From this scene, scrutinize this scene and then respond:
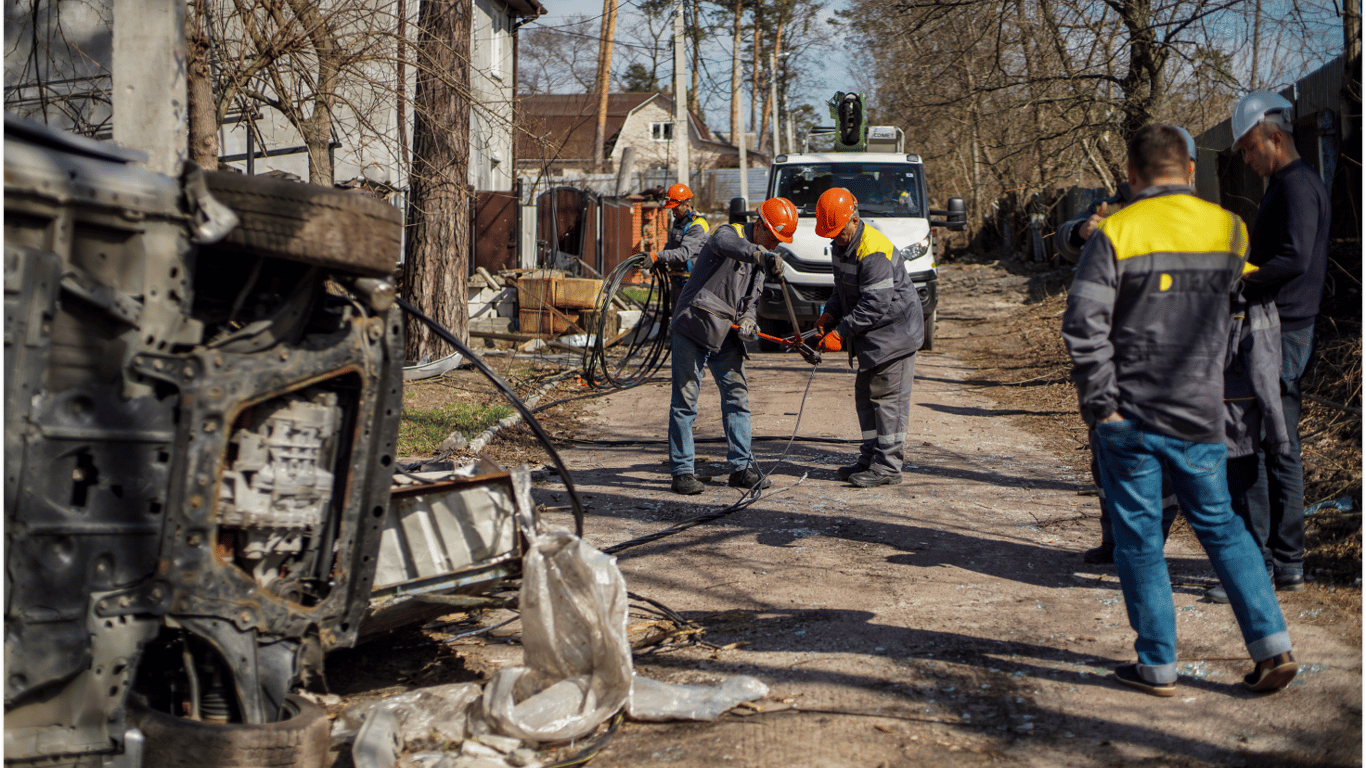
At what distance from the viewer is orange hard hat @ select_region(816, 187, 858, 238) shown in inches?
266

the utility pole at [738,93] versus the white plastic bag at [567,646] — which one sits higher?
the utility pole at [738,93]

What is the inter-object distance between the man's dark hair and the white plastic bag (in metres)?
2.27

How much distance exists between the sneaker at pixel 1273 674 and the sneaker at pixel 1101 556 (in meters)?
1.55

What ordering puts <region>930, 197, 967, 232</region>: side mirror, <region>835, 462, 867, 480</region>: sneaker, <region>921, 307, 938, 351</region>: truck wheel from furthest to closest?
<region>921, 307, 938, 351</region>: truck wheel < <region>930, 197, 967, 232</region>: side mirror < <region>835, 462, 867, 480</region>: sneaker

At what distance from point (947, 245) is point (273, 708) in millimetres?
31506

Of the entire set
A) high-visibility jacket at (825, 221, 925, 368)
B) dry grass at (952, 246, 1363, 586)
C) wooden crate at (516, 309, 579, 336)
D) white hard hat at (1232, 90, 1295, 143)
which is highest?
white hard hat at (1232, 90, 1295, 143)

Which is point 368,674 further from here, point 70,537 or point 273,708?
point 70,537

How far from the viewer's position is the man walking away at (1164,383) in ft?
11.0

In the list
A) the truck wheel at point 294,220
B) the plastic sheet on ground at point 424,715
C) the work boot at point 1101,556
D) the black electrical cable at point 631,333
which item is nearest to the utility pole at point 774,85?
the black electrical cable at point 631,333

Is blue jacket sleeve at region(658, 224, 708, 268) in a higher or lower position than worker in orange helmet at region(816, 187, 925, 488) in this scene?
higher

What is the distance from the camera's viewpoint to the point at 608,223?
67.8ft

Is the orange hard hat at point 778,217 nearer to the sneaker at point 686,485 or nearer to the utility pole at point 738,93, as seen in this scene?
the sneaker at point 686,485

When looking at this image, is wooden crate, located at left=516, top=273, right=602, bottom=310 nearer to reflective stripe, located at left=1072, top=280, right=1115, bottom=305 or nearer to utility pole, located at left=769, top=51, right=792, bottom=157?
reflective stripe, located at left=1072, top=280, right=1115, bottom=305

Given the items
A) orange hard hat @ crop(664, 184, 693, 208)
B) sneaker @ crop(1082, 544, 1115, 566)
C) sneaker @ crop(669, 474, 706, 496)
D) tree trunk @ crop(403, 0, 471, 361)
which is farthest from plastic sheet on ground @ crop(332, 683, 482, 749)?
orange hard hat @ crop(664, 184, 693, 208)
